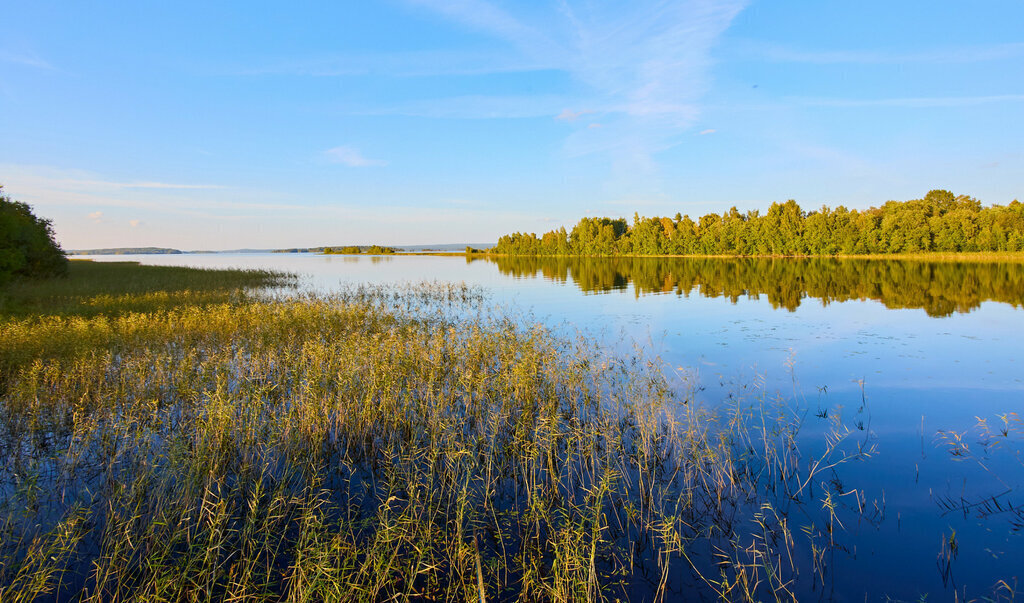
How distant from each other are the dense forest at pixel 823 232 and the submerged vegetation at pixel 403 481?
105621 mm

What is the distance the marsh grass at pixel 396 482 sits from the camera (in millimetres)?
4949

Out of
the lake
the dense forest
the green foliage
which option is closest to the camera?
the lake

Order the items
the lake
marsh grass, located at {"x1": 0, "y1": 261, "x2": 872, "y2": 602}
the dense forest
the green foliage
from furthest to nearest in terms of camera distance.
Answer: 1. the dense forest
2. the green foliage
3. the lake
4. marsh grass, located at {"x1": 0, "y1": 261, "x2": 872, "y2": 602}

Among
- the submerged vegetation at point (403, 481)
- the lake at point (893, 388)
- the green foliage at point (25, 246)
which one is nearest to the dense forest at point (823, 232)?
the lake at point (893, 388)

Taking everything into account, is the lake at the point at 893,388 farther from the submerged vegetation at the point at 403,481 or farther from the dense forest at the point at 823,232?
the dense forest at the point at 823,232

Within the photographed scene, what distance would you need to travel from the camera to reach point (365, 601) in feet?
14.7

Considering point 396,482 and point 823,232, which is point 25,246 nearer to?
point 396,482

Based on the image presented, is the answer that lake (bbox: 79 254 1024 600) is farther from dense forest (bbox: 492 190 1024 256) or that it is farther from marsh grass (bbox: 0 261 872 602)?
dense forest (bbox: 492 190 1024 256)

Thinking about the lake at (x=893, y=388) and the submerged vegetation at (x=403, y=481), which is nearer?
the submerged vegetation at (x=403, y=481)

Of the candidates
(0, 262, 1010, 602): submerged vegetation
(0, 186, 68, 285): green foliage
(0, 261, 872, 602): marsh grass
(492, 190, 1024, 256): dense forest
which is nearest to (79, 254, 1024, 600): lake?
(0, 262, 1010, 602): submerged vegetation

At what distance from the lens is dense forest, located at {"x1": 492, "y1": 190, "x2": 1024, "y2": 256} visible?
81.1 m

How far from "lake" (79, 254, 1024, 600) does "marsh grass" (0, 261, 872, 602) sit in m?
0.49

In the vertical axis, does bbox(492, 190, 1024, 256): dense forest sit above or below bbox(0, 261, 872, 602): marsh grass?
above

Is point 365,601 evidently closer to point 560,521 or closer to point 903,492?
point 560,521
